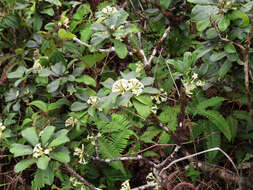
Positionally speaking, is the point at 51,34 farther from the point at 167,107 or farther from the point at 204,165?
the point at 204,165

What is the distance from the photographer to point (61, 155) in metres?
1.91

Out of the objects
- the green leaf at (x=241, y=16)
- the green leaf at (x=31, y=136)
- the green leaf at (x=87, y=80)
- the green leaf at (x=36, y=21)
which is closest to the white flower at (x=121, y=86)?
the green leaf at (x=87, y=80)

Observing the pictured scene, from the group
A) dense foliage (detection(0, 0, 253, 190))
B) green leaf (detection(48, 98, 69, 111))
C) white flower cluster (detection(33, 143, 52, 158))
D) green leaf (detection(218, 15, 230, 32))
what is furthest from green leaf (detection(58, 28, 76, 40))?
green leaf (detection(218, 15, 230, 32))

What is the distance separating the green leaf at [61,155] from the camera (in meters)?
1.88

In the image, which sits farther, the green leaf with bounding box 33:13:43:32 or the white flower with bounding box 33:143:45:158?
the green leaf with bounding box 33:13:43:32

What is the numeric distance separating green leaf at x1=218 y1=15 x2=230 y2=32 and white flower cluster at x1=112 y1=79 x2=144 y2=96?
666mm

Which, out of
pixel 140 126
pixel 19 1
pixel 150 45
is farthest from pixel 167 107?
pixel 19 1

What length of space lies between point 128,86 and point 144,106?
0.16 meters

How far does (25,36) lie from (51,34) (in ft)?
3.08

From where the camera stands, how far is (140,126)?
7.83 ft

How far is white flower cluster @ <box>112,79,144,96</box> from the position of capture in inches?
66.1

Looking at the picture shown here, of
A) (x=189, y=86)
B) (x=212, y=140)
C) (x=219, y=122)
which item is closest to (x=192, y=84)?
(x=189, y=86)

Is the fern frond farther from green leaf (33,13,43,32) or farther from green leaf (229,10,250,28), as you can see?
green leaf (33,13,43,32)

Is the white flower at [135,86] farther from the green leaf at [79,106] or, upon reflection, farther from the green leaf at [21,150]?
the green leaf at [21,150]
